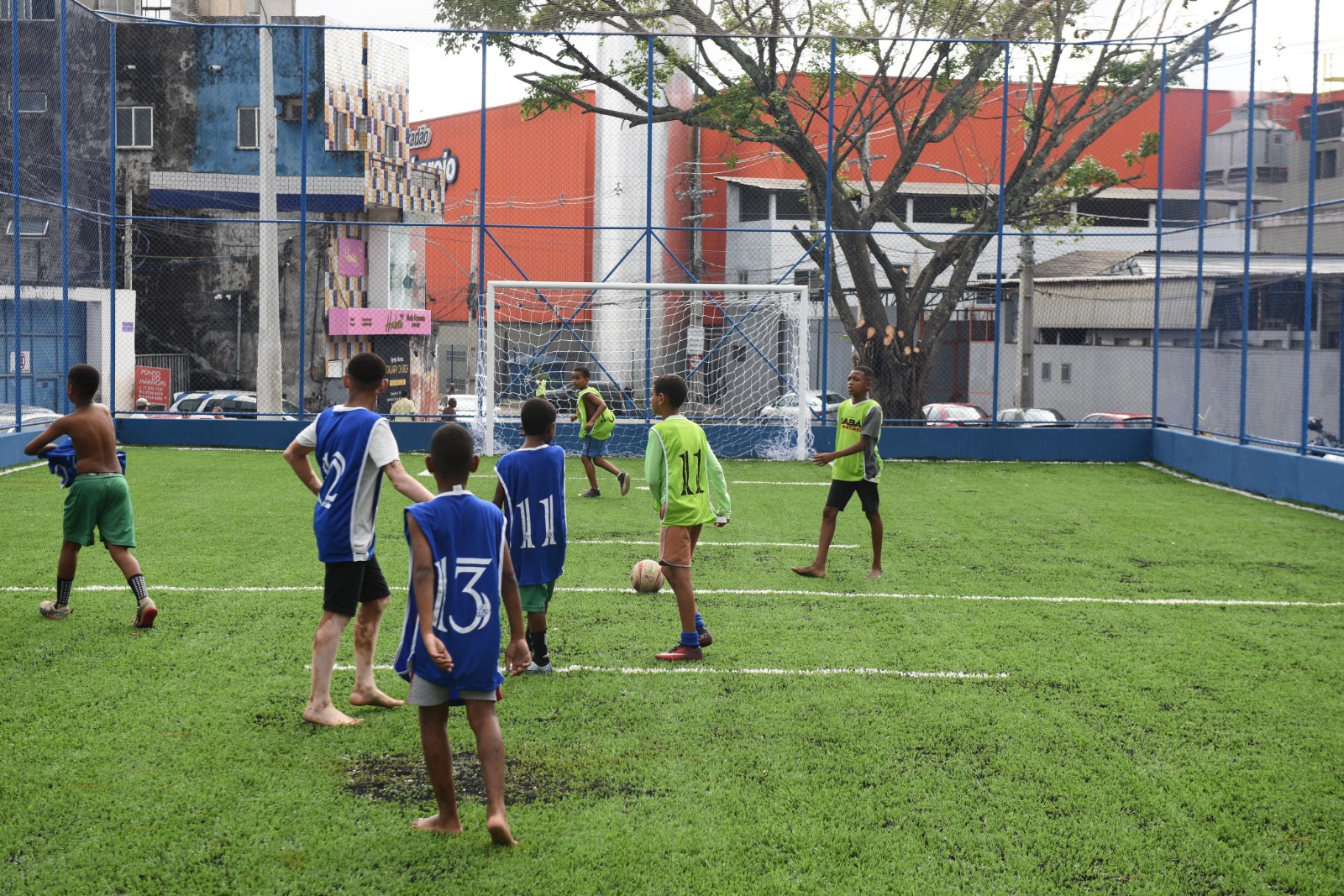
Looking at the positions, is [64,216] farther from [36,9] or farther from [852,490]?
[852,490]

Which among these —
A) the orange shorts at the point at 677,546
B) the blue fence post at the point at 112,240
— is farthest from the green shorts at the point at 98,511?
the blue fence post at the point at 112,240

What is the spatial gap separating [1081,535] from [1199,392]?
763 centimetres

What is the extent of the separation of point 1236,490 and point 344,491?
14.1 meters

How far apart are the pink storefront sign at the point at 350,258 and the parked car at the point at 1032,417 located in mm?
11355

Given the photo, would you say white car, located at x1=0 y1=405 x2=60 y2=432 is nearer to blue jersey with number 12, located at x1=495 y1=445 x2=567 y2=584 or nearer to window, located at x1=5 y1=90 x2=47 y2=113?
window, located at x1=5 y1=90 x2=47 y2=113

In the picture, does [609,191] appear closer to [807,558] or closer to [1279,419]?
[1279,419]

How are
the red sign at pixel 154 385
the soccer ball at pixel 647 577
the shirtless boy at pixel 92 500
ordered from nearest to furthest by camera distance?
the shirtless boy at pixel 92 500 → the soccer ball at pixel 647 577 → the red sign at pixel 154 385

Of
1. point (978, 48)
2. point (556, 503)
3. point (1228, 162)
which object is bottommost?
point (556, 503)

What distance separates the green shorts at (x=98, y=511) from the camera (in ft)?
26.0

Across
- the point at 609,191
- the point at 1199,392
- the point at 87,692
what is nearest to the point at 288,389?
the point at 609,191

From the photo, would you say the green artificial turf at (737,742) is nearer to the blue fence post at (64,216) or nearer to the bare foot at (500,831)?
the bare foot at (500,831)

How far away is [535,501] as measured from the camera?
6637 mm

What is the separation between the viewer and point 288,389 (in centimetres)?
2652

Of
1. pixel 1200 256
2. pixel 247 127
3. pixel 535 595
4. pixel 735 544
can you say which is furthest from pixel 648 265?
pixel 535 595
